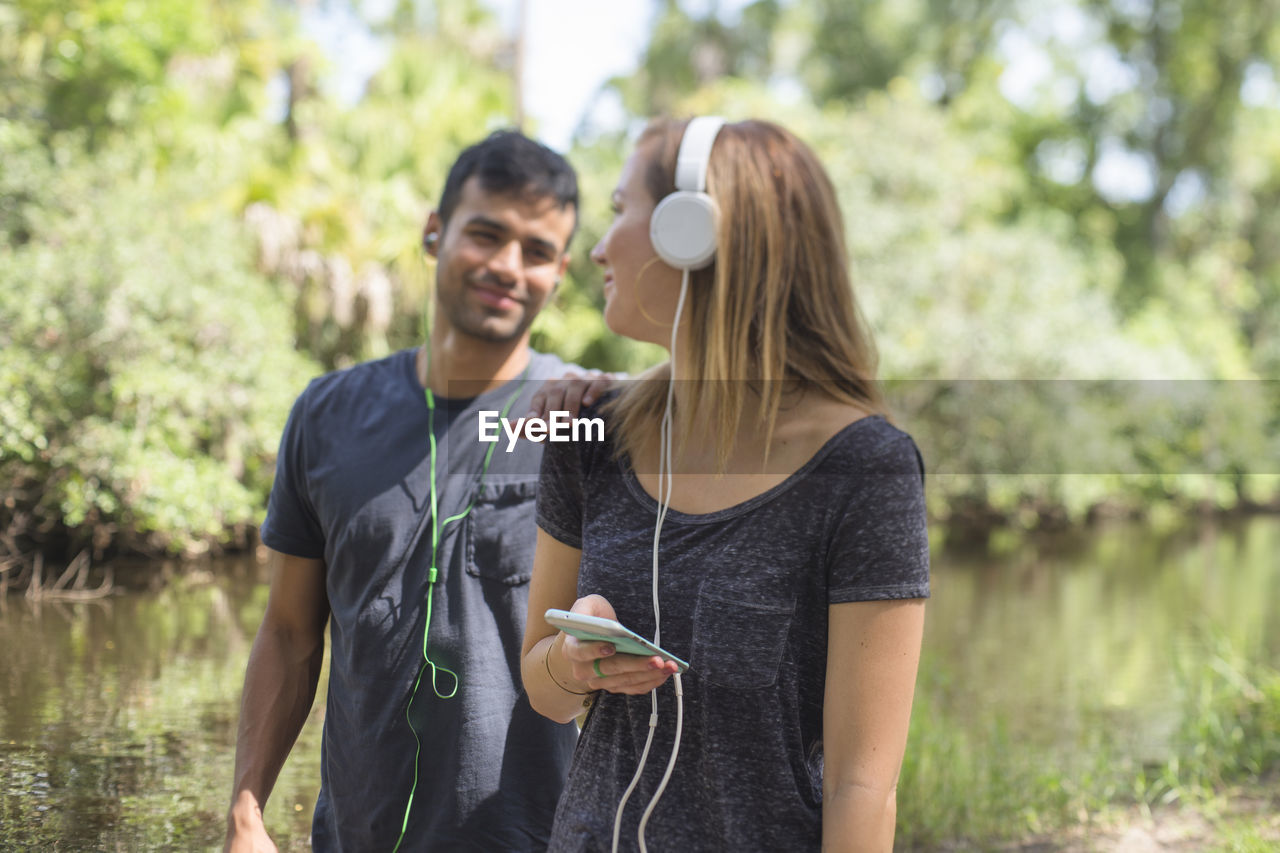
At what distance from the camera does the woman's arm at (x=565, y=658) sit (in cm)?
129

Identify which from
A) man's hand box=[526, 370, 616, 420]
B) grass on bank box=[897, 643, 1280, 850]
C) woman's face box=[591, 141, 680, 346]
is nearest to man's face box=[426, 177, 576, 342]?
man's hand box=[526, 370, 616, 420]

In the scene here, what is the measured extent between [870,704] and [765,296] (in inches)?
20.1

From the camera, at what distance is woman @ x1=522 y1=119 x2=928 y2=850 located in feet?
4.29

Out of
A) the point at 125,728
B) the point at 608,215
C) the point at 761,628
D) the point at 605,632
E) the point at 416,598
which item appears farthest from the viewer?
the point at 608,215

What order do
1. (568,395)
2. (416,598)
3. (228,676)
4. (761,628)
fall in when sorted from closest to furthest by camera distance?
(761,628) < (568,395) < (416,598) < (228,676)

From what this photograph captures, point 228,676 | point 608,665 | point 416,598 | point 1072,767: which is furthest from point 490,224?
point 1072,767

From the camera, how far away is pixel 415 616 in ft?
6.93

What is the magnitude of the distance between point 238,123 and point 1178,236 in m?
27.4

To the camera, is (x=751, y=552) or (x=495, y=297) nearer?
(x=751, y=552)

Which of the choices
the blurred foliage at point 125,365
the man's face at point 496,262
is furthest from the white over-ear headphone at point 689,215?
the blurred foliage at point 125,365

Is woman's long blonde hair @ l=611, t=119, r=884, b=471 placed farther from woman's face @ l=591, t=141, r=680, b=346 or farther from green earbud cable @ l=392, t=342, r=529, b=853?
green earbud cable @ l=392, t=342, r=529, b=853

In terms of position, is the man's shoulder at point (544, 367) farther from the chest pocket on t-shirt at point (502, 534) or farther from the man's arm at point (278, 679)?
the man's arm at point (278, 679)

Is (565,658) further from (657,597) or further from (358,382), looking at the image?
(358,382)

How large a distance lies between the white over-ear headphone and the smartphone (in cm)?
46
